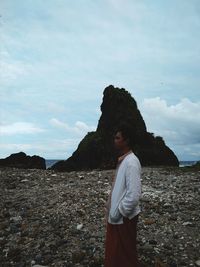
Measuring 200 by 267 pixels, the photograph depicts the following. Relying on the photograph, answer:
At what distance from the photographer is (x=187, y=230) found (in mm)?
9742

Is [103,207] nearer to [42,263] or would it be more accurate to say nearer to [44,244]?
[44,244]

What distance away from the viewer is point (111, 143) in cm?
2533

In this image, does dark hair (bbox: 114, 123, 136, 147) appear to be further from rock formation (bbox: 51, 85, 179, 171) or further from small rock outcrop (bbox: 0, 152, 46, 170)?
small rock outcrop (bbox: 0, 152, 46, 170)

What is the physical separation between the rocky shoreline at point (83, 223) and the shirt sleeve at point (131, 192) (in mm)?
3007

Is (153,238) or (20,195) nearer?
(153,238)

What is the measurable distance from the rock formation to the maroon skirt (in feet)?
54.5

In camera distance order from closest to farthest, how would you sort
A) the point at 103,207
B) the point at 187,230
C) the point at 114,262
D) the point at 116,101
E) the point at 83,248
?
the point at 114,262, the point at 83,248, the point at 187,230, the point at 103,207, the point at 116,101

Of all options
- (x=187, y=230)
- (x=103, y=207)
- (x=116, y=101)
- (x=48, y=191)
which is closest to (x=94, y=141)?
(x=116, y=101)

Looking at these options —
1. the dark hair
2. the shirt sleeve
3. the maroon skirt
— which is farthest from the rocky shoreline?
the dark hair

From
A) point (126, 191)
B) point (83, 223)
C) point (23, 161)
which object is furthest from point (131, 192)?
point (23, 161)

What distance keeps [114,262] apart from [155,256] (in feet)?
9.78

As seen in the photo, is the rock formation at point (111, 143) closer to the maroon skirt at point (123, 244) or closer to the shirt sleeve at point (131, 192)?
the maroon skirt at point (123, 244)

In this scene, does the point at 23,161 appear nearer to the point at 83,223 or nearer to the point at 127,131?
the point at 83,223

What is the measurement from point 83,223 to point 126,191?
512cm
